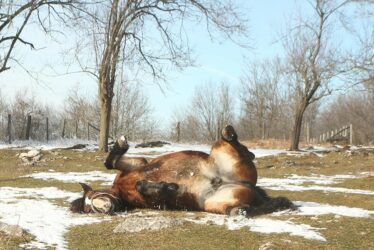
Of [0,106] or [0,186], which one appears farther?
[0,106]

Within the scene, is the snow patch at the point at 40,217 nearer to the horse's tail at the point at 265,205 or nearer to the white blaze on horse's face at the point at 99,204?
the white blaze on horse's face at the point at 99,204

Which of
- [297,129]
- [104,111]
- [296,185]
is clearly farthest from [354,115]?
[296,185]

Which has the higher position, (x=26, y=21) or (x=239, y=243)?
(x=26, y=21)

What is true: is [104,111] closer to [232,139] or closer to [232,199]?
[232,139]

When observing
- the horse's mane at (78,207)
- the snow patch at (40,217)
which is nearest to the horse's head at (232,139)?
the snow patch at (40,217)

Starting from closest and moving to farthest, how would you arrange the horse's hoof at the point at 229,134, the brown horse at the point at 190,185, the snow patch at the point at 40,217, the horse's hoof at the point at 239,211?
the snow patch at the point at 40,217
the horse's hoof at the point at 239,211
the brown horse at the point at 190,185
the horse's hoof at the point at 229,134

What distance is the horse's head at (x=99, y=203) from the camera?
241 inches

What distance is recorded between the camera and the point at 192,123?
6059 cm

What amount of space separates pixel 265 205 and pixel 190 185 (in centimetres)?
93

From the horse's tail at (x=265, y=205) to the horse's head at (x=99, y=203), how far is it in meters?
1.65

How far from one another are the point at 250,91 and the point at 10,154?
38.7 m

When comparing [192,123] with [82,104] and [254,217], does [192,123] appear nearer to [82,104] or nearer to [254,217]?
[82,104]

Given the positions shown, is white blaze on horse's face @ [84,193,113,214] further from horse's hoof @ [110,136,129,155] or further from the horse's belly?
the horse's belly

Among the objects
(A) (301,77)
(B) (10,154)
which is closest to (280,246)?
(B) (10,154)
